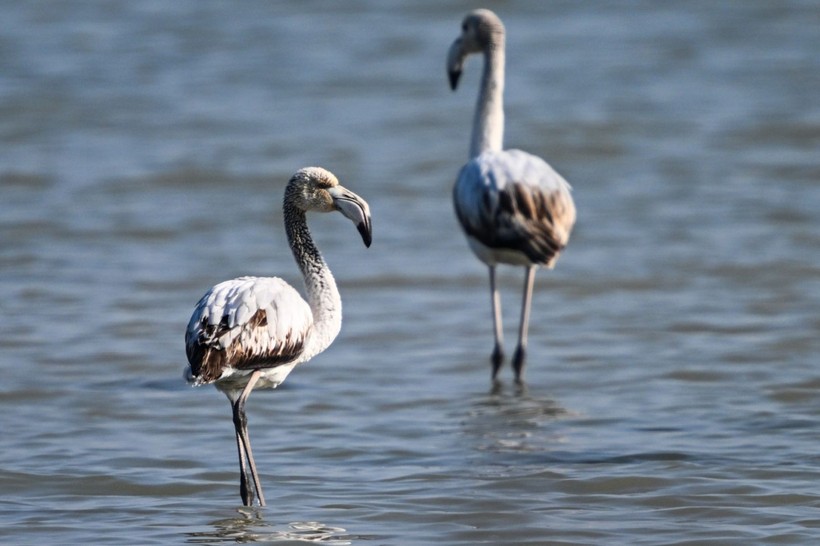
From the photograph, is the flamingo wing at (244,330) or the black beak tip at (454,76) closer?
the flamingo wing at (244,330)

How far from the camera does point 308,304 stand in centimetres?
699

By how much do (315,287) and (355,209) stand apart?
0.43 m

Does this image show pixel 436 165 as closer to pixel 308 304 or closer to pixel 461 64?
pixel 461 64

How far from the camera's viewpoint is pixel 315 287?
276 inches

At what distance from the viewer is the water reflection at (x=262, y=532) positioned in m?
6.34

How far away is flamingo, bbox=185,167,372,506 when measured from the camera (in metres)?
6.45

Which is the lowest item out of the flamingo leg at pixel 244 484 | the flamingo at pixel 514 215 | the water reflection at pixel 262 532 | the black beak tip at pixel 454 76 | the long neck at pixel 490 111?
the water reflection at pixel 262 532

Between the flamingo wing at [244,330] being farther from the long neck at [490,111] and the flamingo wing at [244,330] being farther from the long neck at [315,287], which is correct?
the long neck at [490,111]

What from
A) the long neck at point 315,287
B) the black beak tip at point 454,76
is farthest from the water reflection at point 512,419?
the black beak tip at point 454,76

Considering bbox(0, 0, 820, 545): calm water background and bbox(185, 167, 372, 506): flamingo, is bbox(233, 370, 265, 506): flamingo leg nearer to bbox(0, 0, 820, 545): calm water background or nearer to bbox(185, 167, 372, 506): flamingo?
bbox(185, 167, 372, 506): flamingo

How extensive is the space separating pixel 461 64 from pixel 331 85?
29.5ft

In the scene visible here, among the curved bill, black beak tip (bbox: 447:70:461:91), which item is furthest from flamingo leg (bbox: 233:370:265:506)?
black beak tip (bbox: 447:70:461:91)

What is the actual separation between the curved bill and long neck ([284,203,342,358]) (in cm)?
25

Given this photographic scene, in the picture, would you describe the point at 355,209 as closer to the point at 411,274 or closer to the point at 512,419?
the point at 512,419
